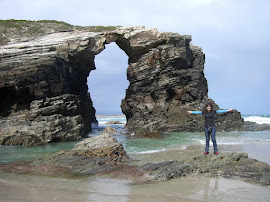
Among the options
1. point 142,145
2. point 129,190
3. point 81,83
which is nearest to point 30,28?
point 81,83

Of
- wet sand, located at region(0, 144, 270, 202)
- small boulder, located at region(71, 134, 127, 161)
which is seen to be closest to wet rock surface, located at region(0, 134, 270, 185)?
small boulder, located at region(71, 134, 127, 161)

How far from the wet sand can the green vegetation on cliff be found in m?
29.2

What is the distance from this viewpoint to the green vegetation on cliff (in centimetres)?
3328

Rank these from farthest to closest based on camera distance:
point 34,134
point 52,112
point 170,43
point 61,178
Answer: point 170,43 < point 52,112 < point 34,134 < point 61,178

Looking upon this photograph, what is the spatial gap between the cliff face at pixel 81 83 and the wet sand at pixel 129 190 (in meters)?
15.0

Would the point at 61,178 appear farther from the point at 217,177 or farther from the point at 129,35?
the point at 129,35

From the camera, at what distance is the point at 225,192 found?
5.95 metres

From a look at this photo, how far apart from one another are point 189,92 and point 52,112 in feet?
56.5

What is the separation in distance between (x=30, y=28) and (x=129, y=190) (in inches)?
1402

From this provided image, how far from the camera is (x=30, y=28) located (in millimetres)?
36000

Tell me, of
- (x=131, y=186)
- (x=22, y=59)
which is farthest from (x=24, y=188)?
(x=22, y=59)

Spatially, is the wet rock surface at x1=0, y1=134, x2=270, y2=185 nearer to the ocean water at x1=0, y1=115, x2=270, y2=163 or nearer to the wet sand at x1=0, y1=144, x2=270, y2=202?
the wet sand at x1=0, y1=144, x2=270, y2=202

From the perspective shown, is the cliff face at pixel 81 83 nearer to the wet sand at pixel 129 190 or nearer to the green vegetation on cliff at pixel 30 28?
the green vegetation on cliff at pixel 30 28

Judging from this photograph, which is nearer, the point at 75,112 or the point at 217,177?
the point at 217,177
